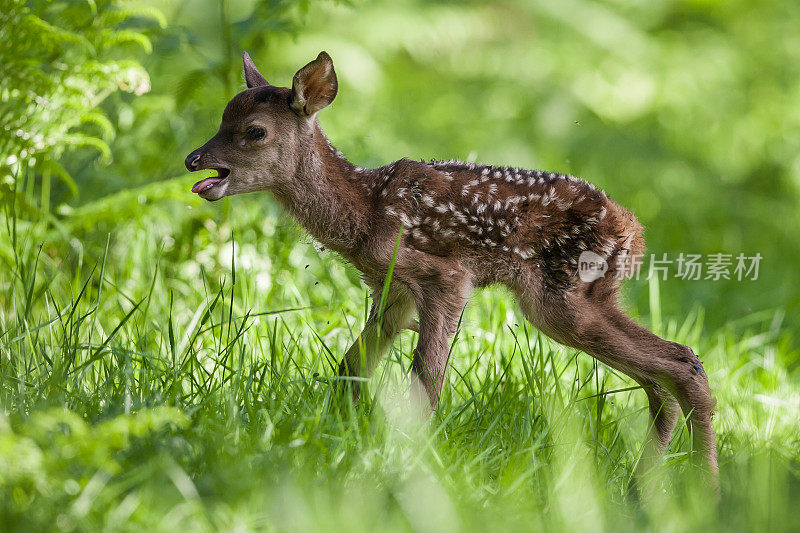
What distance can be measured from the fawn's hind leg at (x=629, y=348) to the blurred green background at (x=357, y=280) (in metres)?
0.13

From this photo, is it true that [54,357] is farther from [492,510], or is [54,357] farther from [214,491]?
[492,510]

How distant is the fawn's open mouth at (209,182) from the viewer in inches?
145

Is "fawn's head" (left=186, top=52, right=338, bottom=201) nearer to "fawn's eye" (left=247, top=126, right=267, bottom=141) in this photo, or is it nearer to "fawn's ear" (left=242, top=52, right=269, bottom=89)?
"fawn's eye" (left=247, top=126, right=267, bottom=141)

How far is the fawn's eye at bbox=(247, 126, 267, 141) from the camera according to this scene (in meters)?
3.77

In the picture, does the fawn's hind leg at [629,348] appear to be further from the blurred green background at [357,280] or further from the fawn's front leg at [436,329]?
the fawn's front leg at [436,329]

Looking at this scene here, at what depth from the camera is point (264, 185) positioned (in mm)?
3875

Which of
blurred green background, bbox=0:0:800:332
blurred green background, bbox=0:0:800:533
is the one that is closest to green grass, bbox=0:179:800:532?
blurred green background, bbox=0:0:800:533

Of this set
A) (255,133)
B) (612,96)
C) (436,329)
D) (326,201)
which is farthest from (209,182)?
(612,96)

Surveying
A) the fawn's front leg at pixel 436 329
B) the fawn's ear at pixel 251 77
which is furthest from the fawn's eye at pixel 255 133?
the fawn's front leg at pixel 436 329

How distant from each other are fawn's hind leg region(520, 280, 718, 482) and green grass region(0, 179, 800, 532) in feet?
0.53

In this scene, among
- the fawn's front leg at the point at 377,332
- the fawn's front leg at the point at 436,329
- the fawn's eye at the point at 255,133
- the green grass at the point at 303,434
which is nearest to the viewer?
the green grass at the point at 303,434

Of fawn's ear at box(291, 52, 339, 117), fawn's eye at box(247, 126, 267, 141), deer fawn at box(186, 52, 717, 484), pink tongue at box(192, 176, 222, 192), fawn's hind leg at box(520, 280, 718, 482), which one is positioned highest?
fawn's ear at box(291, 52, 339, 117)

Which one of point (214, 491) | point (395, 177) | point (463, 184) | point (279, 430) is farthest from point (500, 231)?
point (214, 491)

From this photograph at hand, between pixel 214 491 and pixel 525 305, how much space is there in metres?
1.78
